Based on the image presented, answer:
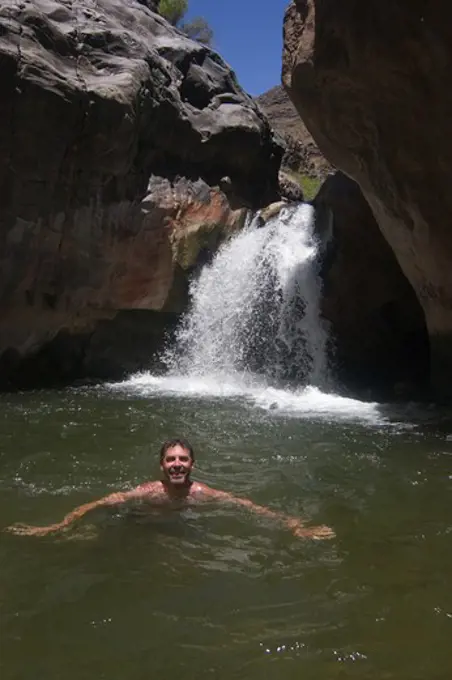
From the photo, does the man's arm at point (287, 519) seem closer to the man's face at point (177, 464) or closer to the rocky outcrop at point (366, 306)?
the man's face at point (177, 464)

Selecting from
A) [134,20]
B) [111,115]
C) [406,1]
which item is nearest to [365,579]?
[406,1]

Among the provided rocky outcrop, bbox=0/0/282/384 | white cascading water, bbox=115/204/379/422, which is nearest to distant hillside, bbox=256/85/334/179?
rocky outcrop, bbox=0/0/282/384

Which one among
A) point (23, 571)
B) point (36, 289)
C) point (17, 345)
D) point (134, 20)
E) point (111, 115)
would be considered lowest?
point (23, 571)

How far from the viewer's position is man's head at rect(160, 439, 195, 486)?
4891 millimetres

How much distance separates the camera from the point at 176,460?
4902mm

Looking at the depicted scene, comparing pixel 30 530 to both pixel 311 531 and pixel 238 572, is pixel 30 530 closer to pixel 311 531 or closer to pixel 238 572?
pixel 238 572

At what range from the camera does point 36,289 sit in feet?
44.9

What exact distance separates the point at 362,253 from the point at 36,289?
632 centimetres

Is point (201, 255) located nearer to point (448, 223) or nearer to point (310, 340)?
point (310, 340)

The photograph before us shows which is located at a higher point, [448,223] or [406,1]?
[406,1]

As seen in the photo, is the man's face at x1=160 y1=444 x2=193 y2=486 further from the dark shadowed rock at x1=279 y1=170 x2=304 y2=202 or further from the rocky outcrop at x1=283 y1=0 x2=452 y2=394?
the dark shadowed rock at x1=279 y1=170 x2=304 y2=202

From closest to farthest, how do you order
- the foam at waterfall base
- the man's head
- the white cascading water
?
the man's head, the foam at waterfall base, the white cascading water

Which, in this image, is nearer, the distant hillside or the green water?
the green water

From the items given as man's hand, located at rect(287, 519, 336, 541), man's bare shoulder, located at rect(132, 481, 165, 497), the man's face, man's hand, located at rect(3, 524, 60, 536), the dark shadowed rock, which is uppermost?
the dark shadowed rock
